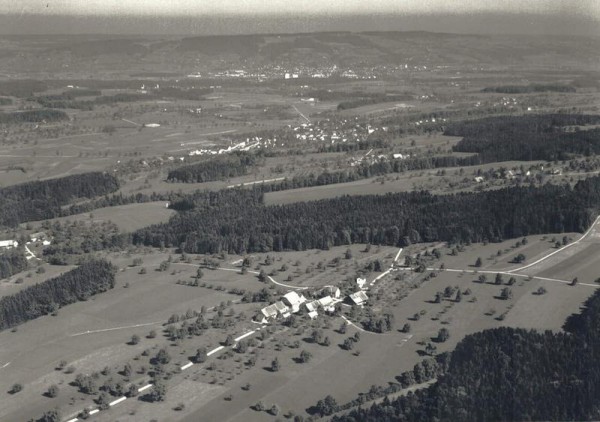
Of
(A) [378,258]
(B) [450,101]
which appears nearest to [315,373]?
(A) [378,258]

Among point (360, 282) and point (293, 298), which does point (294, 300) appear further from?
point (360, 282)

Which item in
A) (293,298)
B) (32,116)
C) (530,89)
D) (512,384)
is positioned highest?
(512,384)

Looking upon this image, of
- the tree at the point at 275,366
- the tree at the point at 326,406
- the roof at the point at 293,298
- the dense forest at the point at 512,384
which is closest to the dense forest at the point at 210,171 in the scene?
the roof at the point at 293,298

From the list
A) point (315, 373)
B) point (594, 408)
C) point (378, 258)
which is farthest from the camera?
point (378, 258)

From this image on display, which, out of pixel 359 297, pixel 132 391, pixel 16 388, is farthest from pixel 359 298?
pixel 16 388

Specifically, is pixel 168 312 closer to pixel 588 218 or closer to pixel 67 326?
pixel 67 326

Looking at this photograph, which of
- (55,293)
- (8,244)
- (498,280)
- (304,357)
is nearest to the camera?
(304,357)
